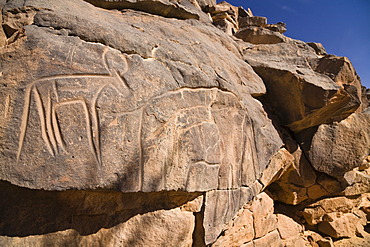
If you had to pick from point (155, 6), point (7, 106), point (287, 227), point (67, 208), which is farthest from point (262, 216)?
point (155, 6)

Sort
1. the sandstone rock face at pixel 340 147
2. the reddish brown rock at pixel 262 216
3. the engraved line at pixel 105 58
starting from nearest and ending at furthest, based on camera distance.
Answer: the engraved line at pixel 105 58 < the reddish brown rock at pixel 262 216 < the sandstone rock face at pixel 340 147

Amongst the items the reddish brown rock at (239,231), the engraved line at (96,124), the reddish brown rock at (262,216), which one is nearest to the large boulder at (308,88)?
the reddish brown rock at (262,216)

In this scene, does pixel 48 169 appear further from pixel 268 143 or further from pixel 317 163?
pixel 317 163

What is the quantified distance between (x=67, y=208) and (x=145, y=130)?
829 mm

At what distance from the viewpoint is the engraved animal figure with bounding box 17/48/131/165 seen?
136cm

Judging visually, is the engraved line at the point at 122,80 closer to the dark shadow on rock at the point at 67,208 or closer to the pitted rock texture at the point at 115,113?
the pitted rock texture at the point at 115,113

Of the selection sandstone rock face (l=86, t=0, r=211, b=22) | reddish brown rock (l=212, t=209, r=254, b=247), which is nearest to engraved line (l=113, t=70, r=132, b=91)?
sandstone rock face (l=86, t=0, r=211, b=22)

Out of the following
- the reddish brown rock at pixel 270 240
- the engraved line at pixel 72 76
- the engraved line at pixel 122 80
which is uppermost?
the engraved line at pixel 122 80

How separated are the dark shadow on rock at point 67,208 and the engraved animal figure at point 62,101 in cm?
38

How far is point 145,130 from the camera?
5.36 ft

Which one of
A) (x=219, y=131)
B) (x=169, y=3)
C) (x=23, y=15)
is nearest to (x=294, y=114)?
(x=219, y=131)

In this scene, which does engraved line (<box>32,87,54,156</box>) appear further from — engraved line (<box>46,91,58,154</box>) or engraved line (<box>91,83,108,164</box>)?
engraved line (<box>91,83,108,164</box>)

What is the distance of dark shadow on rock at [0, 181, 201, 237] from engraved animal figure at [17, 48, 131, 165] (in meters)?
0.38

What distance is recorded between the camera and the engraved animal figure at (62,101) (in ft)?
4.48
